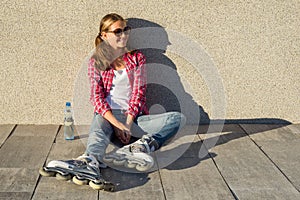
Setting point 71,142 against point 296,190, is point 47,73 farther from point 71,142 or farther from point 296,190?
point 296,190

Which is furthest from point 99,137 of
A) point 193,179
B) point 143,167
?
point 193,179

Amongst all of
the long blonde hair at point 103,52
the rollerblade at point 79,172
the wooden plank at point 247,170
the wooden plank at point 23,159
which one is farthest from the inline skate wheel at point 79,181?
the long blonde hair at point 103,52

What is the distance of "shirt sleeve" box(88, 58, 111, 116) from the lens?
14.0 feet

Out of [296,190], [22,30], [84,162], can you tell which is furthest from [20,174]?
[296,190]

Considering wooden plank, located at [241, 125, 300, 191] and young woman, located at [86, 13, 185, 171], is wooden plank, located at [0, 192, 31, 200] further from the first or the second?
wooden plank, located at [241, 125, 300, 191]

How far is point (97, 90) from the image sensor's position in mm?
4336

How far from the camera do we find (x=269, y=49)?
472 cm

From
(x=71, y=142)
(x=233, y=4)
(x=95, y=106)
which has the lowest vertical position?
(x=71, y=142)

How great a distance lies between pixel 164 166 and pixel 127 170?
271 mm

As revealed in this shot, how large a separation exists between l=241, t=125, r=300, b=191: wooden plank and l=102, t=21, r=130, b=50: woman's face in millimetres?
1347

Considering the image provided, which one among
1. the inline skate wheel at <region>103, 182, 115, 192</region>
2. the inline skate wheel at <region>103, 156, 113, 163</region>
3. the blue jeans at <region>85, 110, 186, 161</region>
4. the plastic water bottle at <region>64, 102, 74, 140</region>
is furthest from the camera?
the plastic water bottle at <region>64, 102, 74, 140</region>

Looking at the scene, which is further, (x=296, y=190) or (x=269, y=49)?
(x=269, y=49)

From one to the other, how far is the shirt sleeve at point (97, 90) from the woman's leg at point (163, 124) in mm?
307

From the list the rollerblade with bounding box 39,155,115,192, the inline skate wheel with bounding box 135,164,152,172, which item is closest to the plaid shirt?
the inline skate wheel with bounding box 135,164,152,172
